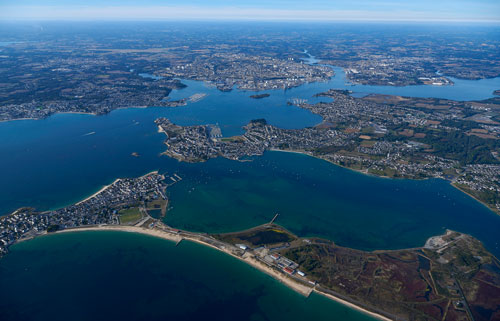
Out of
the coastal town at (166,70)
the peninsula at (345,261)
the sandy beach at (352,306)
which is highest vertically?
the coastal town at (166,70)

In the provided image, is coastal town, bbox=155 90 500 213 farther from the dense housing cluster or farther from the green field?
the green field

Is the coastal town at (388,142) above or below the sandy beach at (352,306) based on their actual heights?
above

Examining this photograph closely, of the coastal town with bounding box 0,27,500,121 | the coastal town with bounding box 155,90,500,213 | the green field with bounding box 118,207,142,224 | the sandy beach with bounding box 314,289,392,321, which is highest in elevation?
the coastal town with bounding box 0,27,500,121

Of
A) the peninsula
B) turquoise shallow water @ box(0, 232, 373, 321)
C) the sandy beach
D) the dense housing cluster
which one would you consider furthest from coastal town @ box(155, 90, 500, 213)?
the sandy beach

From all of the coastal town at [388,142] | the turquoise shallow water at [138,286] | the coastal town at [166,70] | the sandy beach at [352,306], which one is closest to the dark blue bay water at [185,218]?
the turquoise shallow water at [138,286]

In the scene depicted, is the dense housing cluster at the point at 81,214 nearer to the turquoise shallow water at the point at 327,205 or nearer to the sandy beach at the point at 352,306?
the turquoise shallow water at the point at 327,205

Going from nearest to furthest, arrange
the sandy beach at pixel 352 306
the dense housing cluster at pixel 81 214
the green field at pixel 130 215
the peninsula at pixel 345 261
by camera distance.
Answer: the sandy beach at pixel 352 306 → the peninsula at pixel 345 261 → the dense housing cluster at pixel 81 214 → the green field at pixel 130 215

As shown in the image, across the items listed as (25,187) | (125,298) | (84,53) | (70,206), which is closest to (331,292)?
(125,298)
